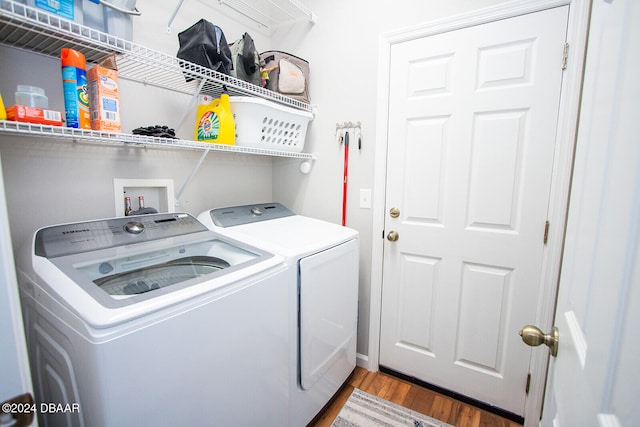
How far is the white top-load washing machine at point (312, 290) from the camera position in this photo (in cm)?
136

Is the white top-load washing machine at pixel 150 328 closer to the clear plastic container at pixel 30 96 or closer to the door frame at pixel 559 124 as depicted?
the clear plastic container at pixel 30 96

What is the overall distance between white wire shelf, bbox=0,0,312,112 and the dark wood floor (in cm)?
196

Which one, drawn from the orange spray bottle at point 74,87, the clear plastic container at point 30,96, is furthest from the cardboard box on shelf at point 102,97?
the clear plastic container at point 30,96

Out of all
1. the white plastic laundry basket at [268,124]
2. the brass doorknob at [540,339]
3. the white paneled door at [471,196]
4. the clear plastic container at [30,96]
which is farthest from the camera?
the white plastic laundry basket at [268,124]

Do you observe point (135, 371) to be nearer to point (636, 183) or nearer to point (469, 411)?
point (636, 183)

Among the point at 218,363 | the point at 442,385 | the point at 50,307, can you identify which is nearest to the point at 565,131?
the point at 442,385

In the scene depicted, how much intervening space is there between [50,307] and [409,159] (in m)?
1.77

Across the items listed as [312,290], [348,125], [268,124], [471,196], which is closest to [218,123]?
[268,124]

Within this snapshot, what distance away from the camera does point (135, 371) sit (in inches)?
29.1

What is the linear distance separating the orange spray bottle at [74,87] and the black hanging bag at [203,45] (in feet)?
1.34

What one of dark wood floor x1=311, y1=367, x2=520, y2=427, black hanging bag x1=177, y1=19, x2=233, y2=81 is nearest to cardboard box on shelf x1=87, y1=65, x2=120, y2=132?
black hanging bag x1=177, y1=19, x2=233, y2=81

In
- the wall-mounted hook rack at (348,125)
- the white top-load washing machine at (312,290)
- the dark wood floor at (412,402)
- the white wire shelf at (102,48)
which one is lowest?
the dark wood floor at (412,402)

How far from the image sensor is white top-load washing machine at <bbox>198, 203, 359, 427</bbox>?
136 cm

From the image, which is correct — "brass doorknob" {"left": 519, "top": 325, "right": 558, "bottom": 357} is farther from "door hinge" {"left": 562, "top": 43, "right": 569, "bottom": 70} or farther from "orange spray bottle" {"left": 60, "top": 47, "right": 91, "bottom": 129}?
"orange spray bottle" {"left": 60, "top": 47, "right": 91, "bottom": 129}
